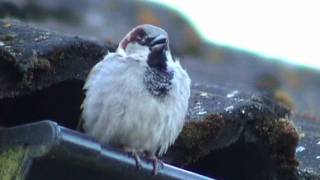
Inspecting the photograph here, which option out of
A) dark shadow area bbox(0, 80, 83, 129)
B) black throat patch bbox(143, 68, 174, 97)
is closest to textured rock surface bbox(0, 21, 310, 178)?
dark shadow area bbox(0, 80, 83, 129)

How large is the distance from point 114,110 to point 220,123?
1.20 feet

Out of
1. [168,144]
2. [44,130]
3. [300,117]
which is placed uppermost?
[44,130]

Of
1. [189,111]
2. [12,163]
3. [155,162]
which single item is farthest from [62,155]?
[189,111]

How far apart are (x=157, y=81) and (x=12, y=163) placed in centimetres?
77

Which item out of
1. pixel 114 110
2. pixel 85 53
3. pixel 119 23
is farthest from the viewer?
pixel 119 23

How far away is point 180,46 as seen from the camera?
7.03 metres

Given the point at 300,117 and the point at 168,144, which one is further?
the point at 300,117

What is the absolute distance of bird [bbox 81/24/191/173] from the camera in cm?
300

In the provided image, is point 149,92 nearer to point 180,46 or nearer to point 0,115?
point 0,115

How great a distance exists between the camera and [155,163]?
286 cm

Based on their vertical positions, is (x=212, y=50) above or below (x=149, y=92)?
below

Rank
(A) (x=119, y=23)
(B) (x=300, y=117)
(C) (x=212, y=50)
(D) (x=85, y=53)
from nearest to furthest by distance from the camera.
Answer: (D) (x=85, y=53) → (B) (x=300, y=117) → (A) (x=119, y=23) → (C) (x=212, y=50)

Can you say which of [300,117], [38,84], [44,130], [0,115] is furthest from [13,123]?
[300,117]

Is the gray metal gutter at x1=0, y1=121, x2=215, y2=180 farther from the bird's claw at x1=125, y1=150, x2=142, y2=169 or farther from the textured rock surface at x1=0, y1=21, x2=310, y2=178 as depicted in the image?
the textured rock surface at x1=0, y1=21, x2=310, y2=178
